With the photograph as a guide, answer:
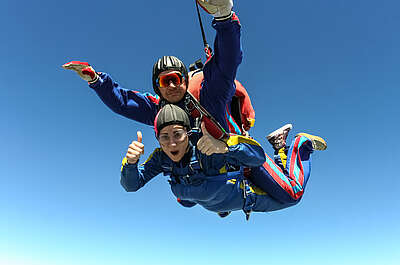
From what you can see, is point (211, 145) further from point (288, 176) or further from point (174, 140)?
point (288, 176)

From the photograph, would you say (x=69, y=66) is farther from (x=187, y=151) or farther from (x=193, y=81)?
(x=187, y=151)

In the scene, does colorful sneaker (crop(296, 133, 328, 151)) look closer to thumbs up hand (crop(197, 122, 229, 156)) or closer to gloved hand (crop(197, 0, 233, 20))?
thumbs up hand (crop(197, 122, 229, 156))

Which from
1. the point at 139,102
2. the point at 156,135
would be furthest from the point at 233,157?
the point at 139,102

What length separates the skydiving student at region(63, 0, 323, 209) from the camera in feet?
6.86

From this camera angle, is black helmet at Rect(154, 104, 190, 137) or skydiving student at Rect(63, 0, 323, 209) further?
black helmet at Rect(154, 104, 190, 137)

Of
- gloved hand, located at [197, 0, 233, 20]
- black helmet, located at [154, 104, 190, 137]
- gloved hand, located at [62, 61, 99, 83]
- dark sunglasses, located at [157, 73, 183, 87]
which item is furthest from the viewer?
gloved hand, located at [62, 61, 99, 83]

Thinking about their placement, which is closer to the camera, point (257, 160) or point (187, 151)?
point (257, 160)

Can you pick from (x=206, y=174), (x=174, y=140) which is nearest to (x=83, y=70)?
(x=174, y=140)

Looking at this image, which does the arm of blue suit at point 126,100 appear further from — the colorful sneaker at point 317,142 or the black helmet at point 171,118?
the colorful sneaker at point 317,142

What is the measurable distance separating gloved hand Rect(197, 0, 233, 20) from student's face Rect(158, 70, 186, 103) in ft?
2.14

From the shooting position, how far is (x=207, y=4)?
77.6 inches

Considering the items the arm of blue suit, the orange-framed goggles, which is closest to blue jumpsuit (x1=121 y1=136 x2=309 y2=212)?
the orange-framed goggles

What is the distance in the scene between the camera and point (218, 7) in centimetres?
198

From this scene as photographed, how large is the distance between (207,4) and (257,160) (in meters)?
1.07
